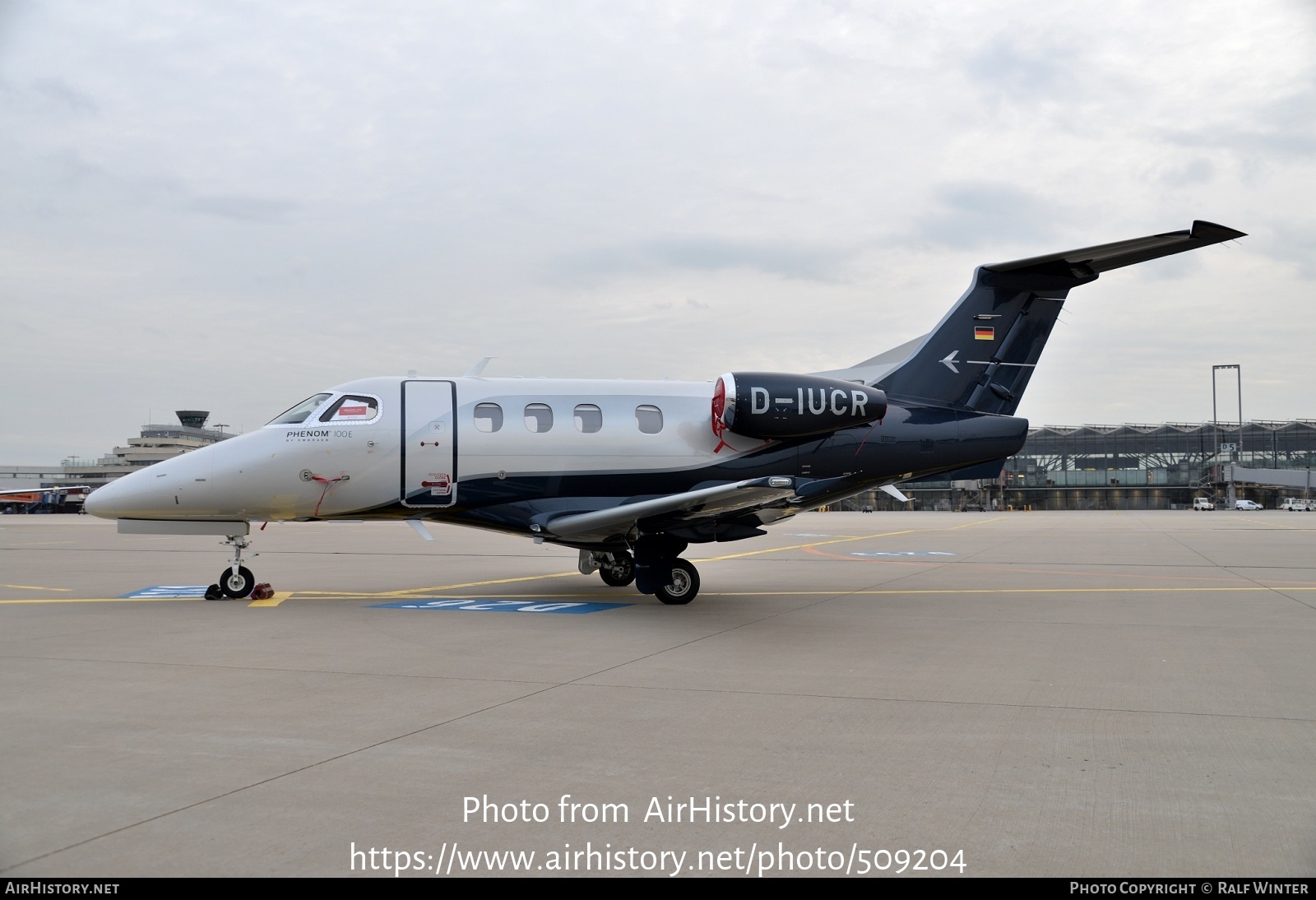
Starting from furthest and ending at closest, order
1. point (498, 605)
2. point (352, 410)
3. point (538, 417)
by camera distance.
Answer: point (538, 417) → point (352, 410) → point (498, 605)

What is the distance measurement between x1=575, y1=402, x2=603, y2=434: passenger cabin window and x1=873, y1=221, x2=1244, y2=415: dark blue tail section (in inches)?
190

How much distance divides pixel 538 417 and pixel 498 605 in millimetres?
3004

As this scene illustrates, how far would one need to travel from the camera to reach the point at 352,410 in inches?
579

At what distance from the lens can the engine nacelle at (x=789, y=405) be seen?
1440 cm

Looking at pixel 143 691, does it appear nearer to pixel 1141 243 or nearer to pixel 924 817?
pixel 924 817

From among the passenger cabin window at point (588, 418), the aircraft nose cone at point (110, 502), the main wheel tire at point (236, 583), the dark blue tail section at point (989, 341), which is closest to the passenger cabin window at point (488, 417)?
the passenger cabin window at point (588, 418)

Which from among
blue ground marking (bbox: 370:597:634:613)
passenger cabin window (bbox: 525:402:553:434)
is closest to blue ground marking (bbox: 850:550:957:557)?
blue ground marking (bbox: 370:597:634:613)

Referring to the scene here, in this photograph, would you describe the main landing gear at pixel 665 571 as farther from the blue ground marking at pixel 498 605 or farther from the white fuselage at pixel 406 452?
the white fuselage at pixel 406 452

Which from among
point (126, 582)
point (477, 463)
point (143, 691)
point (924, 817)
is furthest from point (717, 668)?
point (126, 582)

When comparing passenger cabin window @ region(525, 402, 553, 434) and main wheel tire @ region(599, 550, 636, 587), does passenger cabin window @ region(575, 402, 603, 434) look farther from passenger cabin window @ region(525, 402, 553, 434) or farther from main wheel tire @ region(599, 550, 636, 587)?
main wheel tire @ region(599, 550, 636, 587)

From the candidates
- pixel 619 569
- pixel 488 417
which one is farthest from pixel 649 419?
pixel 619 569

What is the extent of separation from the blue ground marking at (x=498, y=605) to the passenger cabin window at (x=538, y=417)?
2704 millimetres

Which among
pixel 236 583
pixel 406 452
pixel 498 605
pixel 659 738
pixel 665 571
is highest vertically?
pixel 406 452

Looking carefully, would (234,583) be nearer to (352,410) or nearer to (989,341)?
(352,410)
